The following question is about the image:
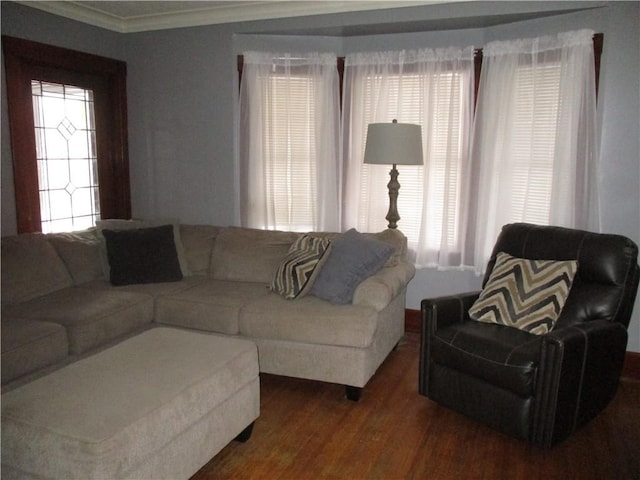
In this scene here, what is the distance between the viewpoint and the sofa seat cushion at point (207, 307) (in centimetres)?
316

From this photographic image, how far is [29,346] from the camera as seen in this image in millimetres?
2559

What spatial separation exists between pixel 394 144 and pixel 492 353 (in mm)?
1473

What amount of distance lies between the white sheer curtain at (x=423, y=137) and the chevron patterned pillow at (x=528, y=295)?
3.27ft

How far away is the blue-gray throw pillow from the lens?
122 inches

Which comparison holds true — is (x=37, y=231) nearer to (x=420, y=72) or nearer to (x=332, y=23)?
(x=332, y=23)

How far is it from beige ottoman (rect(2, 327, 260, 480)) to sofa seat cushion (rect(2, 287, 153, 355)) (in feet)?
1.52

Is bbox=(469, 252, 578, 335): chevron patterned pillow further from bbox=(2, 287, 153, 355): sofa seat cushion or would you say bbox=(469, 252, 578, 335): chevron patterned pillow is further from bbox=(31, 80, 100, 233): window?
bbox=(31, 80, 100, 233): window

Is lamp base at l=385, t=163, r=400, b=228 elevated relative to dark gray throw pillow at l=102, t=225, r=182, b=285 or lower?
elevated

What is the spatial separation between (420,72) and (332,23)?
73cm

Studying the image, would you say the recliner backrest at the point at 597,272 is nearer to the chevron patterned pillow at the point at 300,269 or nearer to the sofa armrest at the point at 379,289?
the sofa armrest at the point at 379,289

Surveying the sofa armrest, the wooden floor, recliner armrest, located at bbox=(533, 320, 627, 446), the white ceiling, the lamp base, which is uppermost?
the white ceiling

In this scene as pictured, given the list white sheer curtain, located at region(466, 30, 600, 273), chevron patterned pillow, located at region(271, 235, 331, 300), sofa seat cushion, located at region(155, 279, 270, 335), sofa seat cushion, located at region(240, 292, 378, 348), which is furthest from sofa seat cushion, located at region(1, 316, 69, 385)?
white sheer curtain, located at region(466, 30, 600, 273)

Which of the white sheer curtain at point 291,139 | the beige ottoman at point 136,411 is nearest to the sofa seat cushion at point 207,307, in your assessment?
the beige ottoman at point 136,411

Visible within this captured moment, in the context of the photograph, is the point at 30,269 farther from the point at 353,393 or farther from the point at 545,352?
the point at 545,352
